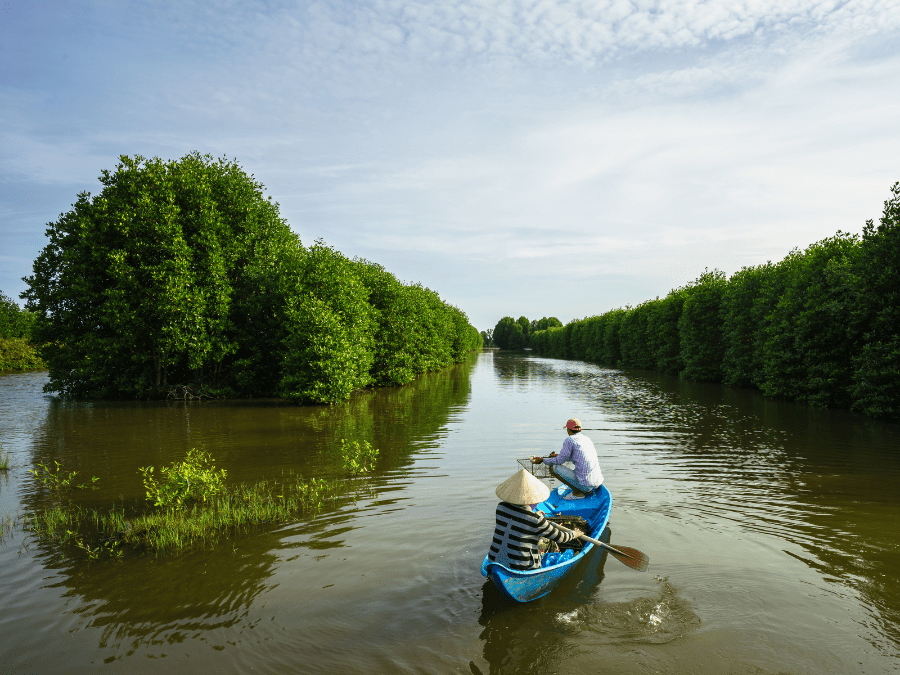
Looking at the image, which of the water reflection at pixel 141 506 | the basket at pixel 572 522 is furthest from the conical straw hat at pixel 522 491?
the water reflection at pixel 141 506

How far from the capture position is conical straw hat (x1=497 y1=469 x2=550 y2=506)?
663cm

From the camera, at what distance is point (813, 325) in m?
28.0

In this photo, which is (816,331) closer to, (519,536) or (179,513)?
(519,536)

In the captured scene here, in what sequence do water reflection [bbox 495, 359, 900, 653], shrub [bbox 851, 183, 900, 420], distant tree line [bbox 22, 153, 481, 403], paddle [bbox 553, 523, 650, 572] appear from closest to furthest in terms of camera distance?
paddle [bbox 553, 523, 650, 572]
water reflection [bbox 495, 359, 900, 653]
shrub [bbox 851, 183, 900, 420]
distant tree line [bbox 22, 153, 481, 403]

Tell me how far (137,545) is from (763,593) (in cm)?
1022

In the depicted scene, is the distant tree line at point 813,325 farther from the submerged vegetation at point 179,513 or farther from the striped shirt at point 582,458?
the submerged vegetation at point 179,513

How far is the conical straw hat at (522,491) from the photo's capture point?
21.7ft

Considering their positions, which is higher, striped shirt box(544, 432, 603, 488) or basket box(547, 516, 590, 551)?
striped shirt box(544, 432, 603, 488)

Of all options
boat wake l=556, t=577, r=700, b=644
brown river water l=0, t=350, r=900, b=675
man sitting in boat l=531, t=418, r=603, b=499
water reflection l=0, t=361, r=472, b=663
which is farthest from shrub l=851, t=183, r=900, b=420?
boat wake l=556, t=577, r=700, b=644

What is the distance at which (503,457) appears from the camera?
15586 millimetres

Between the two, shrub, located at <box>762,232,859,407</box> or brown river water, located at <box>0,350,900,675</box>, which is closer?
brown river water, located at <box>0,350,900,675</box>

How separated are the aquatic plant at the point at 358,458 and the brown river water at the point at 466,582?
1.43 ft

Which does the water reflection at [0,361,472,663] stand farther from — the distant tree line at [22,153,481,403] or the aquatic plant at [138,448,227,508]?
the distant tree line at [22,153,481,403]

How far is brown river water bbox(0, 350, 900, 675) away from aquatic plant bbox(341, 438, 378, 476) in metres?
0.44
